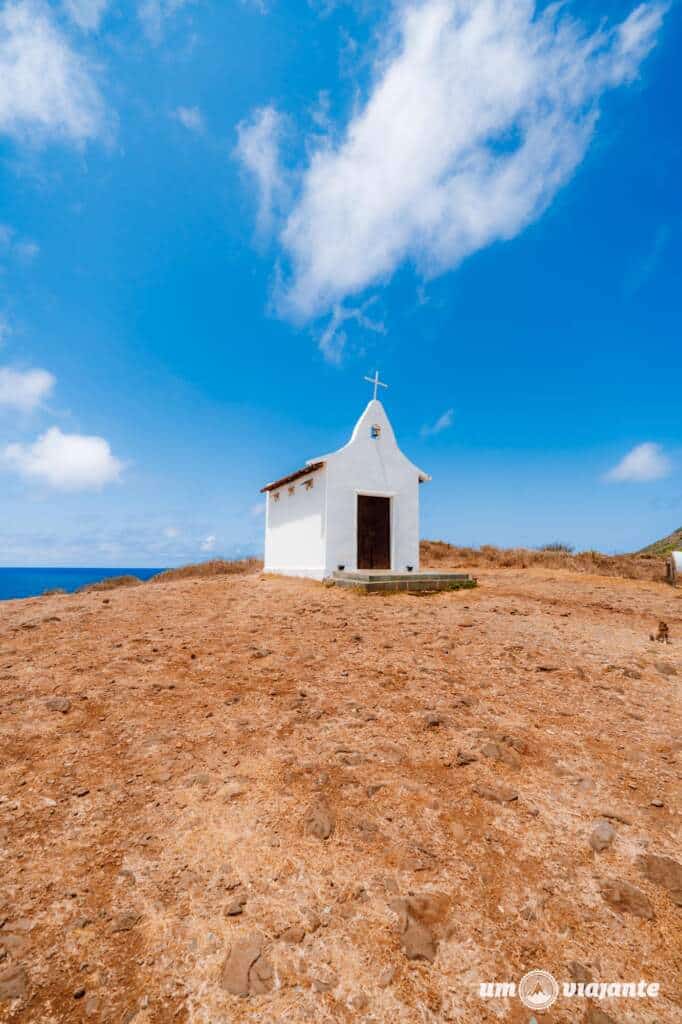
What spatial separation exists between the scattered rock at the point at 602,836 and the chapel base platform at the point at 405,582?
8.79 meters

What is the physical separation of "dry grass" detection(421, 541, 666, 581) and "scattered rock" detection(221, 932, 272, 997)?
2093cm

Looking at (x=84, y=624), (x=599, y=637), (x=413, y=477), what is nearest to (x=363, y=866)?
(x=599, y=637)

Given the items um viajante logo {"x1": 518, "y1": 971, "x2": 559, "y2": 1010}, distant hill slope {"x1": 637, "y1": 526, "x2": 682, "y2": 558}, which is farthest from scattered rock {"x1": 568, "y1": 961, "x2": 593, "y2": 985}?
distant hill slope {"x1": 637, "y1": 526, "x2": 682, "y2": 558}

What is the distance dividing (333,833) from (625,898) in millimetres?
2060

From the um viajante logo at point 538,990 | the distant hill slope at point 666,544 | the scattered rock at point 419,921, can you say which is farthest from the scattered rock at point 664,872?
the distant hill slope at point 666,544

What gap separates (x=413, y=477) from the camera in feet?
55.6

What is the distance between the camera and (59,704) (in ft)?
18.5

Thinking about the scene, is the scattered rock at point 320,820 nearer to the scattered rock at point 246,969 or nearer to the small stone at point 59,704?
the scattered rock at point 246,969

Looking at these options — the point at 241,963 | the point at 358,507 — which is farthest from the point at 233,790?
the point at 358,507

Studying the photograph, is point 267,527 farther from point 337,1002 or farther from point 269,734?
point 337,1002

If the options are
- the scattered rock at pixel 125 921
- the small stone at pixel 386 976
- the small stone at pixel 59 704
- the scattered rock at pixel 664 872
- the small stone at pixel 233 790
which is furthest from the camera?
the small stone at pixel 59 704

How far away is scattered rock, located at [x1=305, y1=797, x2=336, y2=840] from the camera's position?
12.3 feet

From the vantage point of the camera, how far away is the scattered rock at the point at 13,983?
8.51ft

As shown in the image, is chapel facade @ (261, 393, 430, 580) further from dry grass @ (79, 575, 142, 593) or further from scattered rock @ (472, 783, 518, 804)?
scattered rock @ (472, 783, 518, 804)
